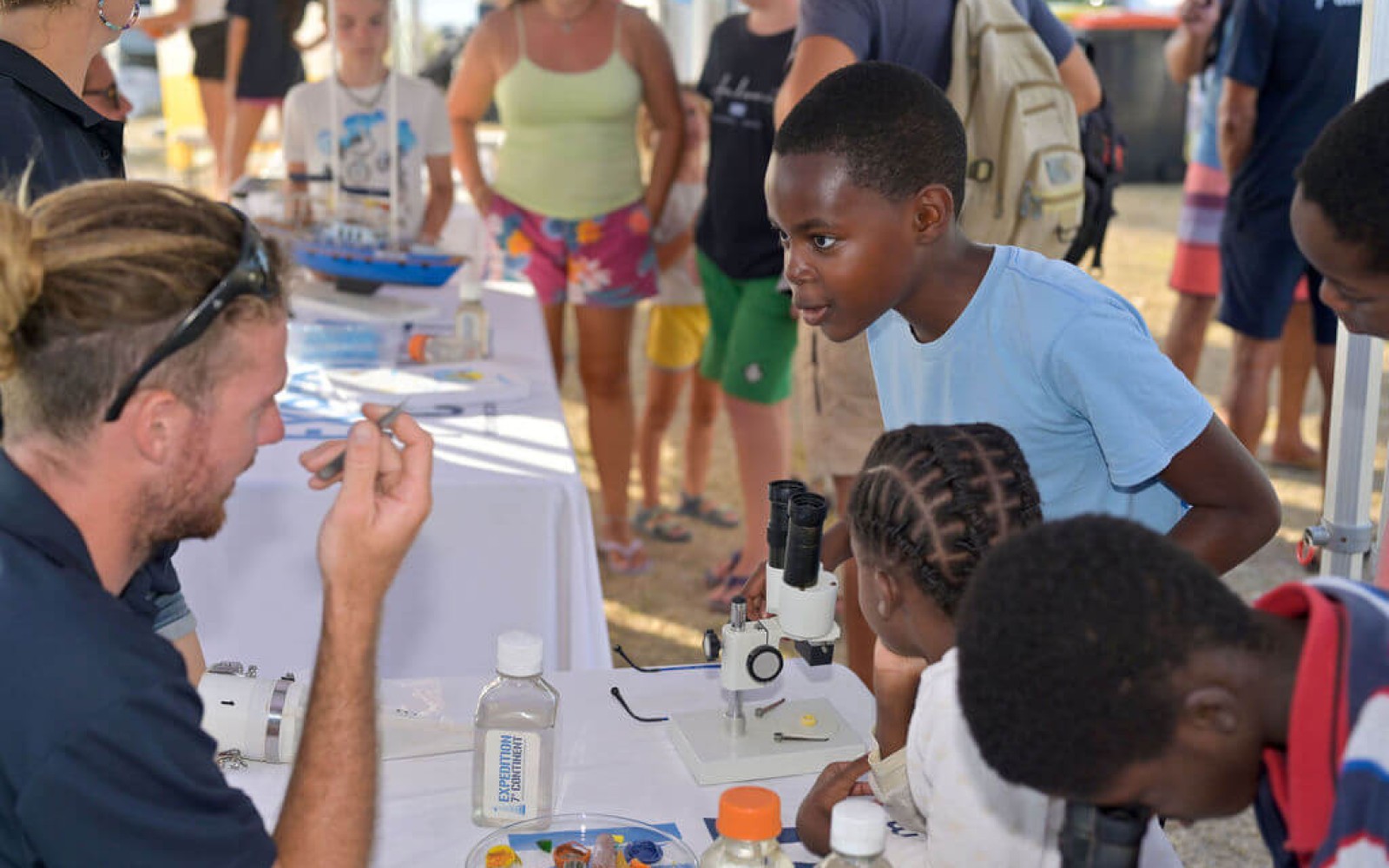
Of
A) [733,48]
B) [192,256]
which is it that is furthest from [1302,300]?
[192,256]

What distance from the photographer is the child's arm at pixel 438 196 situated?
427 cm

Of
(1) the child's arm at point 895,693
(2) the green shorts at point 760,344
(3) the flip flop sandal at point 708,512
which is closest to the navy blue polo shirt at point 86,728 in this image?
(1) the child's arm at point 895,693

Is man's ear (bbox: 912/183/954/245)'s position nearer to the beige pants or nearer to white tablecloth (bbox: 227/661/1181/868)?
white tablecloth (bbox: 227/661/1181/868)

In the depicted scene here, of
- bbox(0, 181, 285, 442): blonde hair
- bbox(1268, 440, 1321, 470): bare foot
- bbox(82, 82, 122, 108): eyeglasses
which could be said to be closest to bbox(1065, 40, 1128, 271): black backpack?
bbox(82, 82, 122, 108): eyeglasses

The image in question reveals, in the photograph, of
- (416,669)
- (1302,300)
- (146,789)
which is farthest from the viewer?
(1302,300)

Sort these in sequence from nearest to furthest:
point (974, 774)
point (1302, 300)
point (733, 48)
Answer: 1. point (974, 774)
2. point (733, 48)
3. point (1302, 300)

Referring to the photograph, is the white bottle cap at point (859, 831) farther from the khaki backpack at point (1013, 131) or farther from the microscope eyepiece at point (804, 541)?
the khaki backpack at point (1013, 131)

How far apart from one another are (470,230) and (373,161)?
1.29 m

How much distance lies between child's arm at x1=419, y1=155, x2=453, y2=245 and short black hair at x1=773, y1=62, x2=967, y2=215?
249cm

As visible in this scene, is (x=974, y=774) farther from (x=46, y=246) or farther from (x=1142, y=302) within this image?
(x=1142, y=302)

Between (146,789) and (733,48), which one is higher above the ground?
(733,48)

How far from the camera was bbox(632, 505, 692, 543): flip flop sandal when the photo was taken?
4.81m

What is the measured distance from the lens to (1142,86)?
12.6 meters

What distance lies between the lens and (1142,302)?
8.27m
